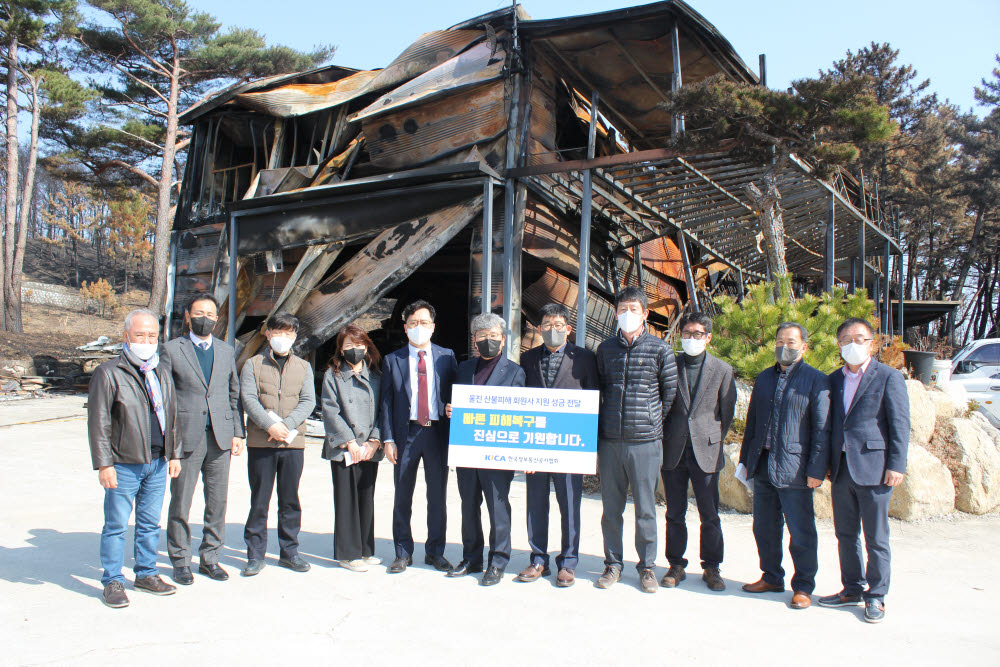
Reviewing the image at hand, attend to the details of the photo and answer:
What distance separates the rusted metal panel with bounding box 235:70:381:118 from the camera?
10.5 meters

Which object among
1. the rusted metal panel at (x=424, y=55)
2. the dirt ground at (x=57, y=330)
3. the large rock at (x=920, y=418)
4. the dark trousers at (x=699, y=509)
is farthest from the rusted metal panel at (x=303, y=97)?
the dirt ground at (x=57, y=330)

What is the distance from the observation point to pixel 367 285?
27.0 feet

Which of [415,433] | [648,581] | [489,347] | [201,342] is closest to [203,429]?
[201,342]

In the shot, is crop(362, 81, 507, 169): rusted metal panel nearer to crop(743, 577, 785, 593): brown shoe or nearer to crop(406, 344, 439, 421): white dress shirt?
crop(406, 344, 439, 421): white dress shirt

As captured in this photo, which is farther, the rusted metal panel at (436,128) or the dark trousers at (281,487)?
the rusted metal panel at (436,128)

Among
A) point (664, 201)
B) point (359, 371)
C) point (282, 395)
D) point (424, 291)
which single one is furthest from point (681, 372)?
point (424, 291)

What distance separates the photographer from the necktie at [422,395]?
4.34 meters

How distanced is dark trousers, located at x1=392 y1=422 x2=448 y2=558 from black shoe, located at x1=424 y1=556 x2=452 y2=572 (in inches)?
1.2

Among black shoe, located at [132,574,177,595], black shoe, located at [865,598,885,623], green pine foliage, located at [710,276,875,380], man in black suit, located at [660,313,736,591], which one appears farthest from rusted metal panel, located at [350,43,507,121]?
black shoe, located at [865,598,885,623]

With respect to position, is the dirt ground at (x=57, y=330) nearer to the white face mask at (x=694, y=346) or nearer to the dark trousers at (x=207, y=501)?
the dark trousers at (x=207, y=501)

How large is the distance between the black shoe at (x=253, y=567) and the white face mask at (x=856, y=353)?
3.75 meters

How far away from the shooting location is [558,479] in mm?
4184

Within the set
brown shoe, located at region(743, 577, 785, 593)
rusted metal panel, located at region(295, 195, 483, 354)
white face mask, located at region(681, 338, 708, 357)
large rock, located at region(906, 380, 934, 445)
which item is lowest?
brown shoe, located at region(743, 577, 785, 593)

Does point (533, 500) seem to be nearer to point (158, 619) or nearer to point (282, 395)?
point (282, 395)
